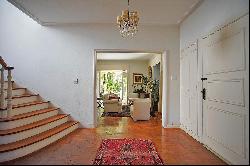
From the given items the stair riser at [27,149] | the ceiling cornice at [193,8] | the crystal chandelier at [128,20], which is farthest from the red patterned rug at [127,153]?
the ceiling cornice at [193,8]

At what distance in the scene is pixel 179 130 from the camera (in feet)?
18.9

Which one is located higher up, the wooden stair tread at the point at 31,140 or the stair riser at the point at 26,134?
the stair riser at the point at 26,134

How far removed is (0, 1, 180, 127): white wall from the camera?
6020mm

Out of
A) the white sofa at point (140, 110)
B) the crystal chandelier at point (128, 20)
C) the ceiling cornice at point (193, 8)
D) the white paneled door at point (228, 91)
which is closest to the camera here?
the white paneled door at point (228, 91)

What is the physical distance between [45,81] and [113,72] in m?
8.14

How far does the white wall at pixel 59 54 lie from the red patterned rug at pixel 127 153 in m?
1.90

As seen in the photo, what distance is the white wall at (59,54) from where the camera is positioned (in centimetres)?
602

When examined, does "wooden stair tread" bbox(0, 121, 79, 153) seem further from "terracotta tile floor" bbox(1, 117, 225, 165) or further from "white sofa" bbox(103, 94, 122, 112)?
"white sofa" bbox(103, 94, 122, 112)

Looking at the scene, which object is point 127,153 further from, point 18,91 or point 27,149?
point 18,91

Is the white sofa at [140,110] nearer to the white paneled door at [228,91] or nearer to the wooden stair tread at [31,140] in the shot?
the wooden stair tread at [31,140]

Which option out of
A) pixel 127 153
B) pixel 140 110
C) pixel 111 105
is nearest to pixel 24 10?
pixel 127 153

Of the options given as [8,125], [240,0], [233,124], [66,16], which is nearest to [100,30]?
[66,16]

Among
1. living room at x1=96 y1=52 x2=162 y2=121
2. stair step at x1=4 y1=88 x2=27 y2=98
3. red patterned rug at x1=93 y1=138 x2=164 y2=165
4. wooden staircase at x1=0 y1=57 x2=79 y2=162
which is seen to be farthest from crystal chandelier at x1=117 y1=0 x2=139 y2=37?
living room at x1=96 y1=52 x2=162 y2=121

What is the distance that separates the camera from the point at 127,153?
3.61 m
